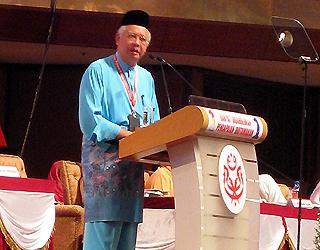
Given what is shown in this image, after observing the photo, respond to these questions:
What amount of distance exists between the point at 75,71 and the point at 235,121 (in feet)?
23.4

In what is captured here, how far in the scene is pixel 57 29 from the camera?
8773 millimetres

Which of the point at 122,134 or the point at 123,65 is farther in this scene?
the point at 123,65

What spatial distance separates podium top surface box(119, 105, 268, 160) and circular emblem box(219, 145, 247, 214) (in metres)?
0.06

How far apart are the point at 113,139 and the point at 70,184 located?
2.73 meters

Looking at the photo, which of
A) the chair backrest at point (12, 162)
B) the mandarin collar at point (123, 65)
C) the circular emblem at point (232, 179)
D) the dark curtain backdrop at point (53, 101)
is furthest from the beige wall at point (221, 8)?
the circular emblem at point (232, 179)

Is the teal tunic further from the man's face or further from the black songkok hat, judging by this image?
the black songkok hat

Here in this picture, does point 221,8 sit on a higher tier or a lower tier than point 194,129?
higher

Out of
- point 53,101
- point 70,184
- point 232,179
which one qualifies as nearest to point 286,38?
point 70,184

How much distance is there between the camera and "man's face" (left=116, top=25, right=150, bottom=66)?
3.60 meters

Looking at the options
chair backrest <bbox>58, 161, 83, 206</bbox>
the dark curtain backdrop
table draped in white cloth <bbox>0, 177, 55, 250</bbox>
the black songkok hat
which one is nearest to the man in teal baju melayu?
the black songkok hat

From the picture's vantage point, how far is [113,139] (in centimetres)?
344

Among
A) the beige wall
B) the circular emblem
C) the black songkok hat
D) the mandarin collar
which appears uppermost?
the beige wall

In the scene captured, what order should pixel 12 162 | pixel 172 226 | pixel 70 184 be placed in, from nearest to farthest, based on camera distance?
pixel 172 226 → pixel 12 162 → pixel 70 184

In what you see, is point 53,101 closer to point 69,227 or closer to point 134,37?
point 69,227
